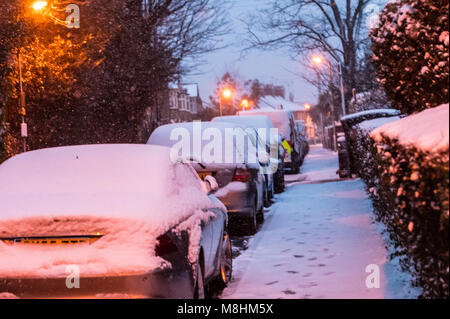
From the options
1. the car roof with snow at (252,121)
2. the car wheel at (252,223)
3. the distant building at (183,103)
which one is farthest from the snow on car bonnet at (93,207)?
the distant building at (183,103)

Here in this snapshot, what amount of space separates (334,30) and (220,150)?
28669mm

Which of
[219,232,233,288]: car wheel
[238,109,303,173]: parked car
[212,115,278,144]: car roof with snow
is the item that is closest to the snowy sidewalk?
[219,232,233,288]: car wheel

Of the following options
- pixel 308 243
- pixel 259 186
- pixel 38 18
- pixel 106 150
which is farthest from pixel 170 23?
pixel 106 150

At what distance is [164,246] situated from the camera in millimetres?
4797

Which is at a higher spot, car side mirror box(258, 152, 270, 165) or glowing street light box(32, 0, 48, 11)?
glowing street light box(32, 0, 48, 11)

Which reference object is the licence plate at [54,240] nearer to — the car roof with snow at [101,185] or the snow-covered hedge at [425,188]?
the car roof with snow at [101,185]

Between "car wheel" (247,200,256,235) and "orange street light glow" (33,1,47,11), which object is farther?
"orange street light glow" (33,1,47,11)

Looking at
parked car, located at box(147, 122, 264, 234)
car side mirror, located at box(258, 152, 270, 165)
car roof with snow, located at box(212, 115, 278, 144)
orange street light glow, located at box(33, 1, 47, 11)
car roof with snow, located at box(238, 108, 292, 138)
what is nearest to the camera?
parked car, located at box(147, 122, 264, 234)

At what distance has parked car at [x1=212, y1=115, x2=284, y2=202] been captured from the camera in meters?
13.8

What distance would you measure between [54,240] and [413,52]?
414 centimetres

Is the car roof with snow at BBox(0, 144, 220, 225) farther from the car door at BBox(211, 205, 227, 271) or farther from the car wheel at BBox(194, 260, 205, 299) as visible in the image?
the car wheel at BBox(194, 260, 205, 299)

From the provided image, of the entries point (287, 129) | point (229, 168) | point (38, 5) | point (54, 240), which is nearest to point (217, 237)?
point (54, 240)

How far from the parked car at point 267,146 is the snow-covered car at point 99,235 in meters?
7.42

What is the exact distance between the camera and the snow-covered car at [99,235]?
4.64 metres
